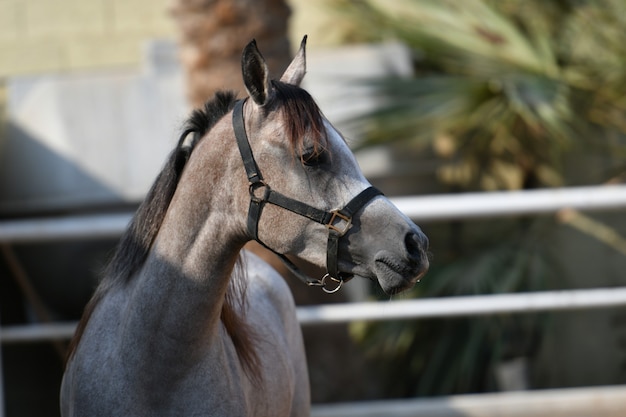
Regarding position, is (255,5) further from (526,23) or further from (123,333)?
(123,333)

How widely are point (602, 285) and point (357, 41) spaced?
259 centimetres

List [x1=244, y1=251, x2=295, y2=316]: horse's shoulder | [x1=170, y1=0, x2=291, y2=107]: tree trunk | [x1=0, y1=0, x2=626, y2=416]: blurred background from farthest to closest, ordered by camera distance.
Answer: [x1=0, y1=0, x2=626, y2=416]: blurred background → [x1=170, y1=0, x2=291, y2=107]: tree trunk → [x1=244, y1=251, x2=295, y2=316]: horse's shoulder

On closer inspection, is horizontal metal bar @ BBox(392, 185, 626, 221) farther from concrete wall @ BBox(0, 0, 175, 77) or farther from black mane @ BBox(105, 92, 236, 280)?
concrete wall @ BBox(0, 0, 175, 77)

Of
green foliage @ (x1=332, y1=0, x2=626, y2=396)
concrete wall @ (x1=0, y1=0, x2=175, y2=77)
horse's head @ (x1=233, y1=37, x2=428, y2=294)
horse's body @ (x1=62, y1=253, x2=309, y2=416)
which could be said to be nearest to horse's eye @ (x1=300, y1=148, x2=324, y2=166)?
horse's head @ (x1=233, y1=37, x2=428, y2=294)

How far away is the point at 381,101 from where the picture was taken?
5750 mm

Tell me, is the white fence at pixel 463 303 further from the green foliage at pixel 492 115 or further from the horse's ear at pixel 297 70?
the horse's ear at pixel 297 70

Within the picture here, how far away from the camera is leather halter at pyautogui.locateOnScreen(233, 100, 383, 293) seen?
2301 mm

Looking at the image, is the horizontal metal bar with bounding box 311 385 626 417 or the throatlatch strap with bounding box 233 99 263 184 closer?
the throatlatch strap with bounding box 233 99 263 184

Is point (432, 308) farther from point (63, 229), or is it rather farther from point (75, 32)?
point (75, 32)

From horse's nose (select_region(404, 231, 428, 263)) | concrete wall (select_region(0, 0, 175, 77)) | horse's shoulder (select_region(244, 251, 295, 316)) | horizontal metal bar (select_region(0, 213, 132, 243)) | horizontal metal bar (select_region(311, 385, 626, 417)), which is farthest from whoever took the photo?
concrete wall (select_region(0, 0, 175, 77))

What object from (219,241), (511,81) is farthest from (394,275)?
(511,81)

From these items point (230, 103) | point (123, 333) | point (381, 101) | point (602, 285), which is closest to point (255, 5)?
point (381, 101)

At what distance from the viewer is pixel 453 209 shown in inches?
173

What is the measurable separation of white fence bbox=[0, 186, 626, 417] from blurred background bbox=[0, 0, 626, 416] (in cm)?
60
